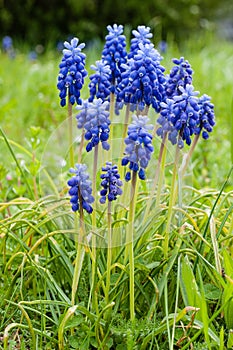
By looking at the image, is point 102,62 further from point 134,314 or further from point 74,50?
point 134,314

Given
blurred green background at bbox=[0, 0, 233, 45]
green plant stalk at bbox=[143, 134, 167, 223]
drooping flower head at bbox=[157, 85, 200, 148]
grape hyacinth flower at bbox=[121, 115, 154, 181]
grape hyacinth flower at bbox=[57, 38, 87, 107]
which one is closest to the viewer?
grape hyacinth flower at bbox=[121, 115, 154, 181]

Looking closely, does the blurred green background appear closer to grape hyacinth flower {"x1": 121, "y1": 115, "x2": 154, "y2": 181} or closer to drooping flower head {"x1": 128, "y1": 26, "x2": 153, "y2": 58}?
drooping flower head {"x1": 128, "y1": 26, "x2": 153, "y2": 58}

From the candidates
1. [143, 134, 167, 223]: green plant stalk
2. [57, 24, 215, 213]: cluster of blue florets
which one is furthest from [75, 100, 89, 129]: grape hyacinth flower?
[143, 134, 167, 223]: green plant stalk

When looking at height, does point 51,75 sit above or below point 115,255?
above

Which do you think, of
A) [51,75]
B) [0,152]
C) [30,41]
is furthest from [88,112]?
[30,41]

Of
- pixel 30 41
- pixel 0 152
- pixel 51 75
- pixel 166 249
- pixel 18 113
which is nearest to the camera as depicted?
pixel 166 249

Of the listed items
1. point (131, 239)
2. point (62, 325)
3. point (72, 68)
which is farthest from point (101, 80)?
point (62, 325)
